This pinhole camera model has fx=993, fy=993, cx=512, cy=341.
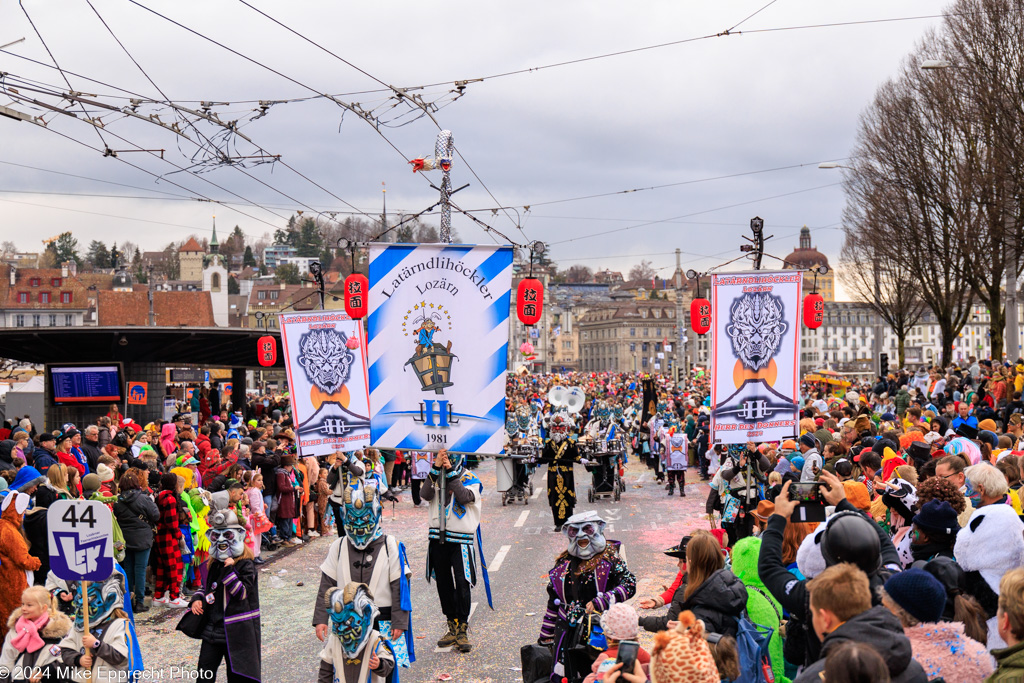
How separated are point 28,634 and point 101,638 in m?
0.42

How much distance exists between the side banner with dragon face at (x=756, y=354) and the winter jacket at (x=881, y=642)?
616 centimetres

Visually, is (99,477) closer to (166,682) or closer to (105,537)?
(166,682)

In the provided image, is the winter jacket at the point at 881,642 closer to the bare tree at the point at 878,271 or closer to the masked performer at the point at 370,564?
the masked performer at the point at 370,564

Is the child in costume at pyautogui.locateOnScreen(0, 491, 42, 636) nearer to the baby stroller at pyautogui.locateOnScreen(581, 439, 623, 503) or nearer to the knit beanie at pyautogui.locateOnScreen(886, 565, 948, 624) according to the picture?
the knit beanie at pyautogui.locateOnScreen(886, 565, 948, 624)

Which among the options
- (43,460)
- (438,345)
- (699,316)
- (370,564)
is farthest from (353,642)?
(699,316)

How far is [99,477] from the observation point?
10539 millimetres

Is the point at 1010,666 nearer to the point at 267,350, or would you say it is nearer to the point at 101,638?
the point at 101,638

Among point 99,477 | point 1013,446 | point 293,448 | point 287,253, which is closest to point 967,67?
point 1013,446

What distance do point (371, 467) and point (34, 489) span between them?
4.26m

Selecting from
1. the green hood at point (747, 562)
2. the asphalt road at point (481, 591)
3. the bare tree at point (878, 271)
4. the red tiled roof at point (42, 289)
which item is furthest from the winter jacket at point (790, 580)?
the red tiled roof at point (42, 289)

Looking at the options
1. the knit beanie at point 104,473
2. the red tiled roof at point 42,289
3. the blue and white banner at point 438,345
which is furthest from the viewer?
the red tiled roof at point 42,289

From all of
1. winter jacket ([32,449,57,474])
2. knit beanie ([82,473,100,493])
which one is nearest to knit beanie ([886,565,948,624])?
knit beanie ([82,473,100,493])

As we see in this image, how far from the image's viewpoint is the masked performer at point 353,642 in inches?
236

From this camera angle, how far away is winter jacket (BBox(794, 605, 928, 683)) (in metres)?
3.76
